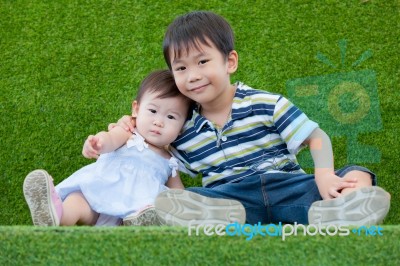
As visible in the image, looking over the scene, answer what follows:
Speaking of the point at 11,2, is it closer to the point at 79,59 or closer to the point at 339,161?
the point at 79,59

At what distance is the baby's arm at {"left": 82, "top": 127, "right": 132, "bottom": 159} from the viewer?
72.7 inches

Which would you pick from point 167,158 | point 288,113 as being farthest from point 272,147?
point 167,158

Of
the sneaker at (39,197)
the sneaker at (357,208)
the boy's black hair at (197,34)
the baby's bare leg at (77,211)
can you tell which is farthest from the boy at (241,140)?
the sneaker at (39,197)

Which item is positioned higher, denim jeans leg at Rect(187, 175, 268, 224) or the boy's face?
the boy's face

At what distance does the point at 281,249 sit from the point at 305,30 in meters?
1.52

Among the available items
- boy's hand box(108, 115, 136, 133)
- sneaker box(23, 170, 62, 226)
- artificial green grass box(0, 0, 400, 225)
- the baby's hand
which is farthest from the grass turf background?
sneaker box(23, 170, 62, 226)

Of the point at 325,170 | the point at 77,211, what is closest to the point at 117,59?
the point at 77,211

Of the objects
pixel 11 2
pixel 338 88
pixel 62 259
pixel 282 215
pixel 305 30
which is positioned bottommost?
A: pixel 282 215

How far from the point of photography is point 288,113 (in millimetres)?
1840

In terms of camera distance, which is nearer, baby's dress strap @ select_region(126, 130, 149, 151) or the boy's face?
the boy's face
